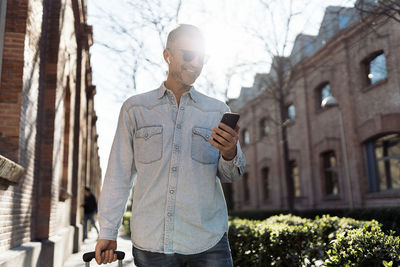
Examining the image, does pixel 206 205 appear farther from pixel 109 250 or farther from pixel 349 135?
pixel 349 135

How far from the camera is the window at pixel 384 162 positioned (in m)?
14.9

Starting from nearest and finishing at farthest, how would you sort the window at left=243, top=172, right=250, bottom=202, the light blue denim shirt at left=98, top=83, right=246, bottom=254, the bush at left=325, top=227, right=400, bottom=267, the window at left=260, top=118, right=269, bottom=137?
the light blue denim shirt at left=98, top=83, right=246, bottom=254 → the bush at left=325, top=227, right=400, bottom=267 → the window at left=260, top=118, right=269, bottom=137 → the window at left=243, top=172, right=250, bottom=202

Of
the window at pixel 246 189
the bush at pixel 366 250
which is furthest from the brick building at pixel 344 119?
the bush at pixel 366 250

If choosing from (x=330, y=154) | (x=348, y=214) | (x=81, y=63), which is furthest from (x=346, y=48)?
(x=81, y=63)

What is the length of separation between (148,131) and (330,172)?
17.8 metres

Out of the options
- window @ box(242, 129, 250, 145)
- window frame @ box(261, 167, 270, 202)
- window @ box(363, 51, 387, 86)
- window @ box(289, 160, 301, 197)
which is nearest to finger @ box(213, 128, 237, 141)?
window @ box(363, 51, 387, 86)

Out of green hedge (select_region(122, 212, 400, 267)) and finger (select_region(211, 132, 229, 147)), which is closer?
finger (select_region(211, 132, 229, 147))

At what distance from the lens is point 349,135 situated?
16.6m

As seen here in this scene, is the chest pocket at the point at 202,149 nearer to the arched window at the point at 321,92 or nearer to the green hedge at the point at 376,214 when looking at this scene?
the green hedge at the point at 376,214

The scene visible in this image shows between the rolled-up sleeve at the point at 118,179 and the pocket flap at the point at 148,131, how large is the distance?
0.26 feet

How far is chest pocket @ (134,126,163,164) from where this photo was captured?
2.25m

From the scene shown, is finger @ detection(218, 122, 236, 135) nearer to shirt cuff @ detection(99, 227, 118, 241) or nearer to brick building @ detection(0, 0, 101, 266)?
shirt cuff @ detection(99, 227, 118, 241)

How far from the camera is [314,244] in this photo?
17.0 ft

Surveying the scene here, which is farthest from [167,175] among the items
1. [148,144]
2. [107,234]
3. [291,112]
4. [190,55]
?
[291,112]
